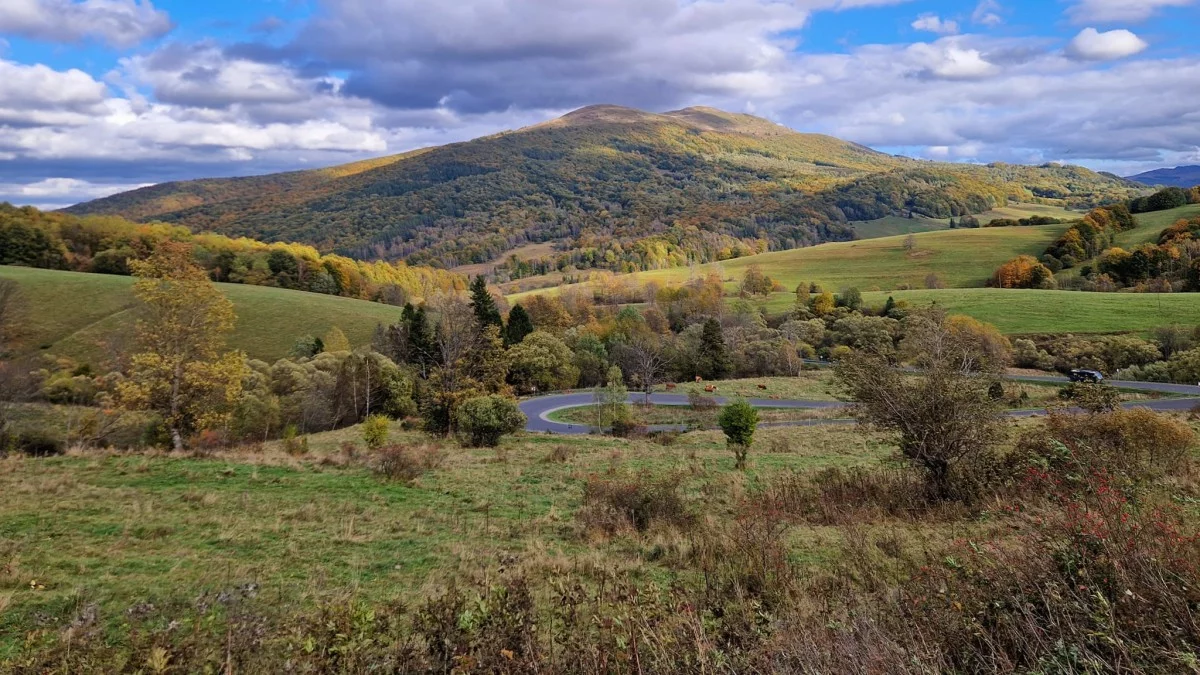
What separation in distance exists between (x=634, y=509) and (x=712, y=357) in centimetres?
5040

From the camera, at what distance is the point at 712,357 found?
60.7 m

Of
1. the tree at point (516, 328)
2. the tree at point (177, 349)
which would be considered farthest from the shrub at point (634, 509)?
the tree at point (516, 328)

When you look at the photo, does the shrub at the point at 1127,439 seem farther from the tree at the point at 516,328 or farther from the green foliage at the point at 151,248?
the green foliage at the point at 151,248

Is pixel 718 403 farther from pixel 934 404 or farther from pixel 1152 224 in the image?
pixel 1152 224

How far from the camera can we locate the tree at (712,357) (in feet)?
198

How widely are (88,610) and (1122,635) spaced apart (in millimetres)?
8823

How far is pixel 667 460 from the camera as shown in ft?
66.0

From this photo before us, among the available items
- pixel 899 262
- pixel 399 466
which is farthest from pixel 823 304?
pixel 399 466

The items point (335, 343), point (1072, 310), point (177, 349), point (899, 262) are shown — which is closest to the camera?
point (177, 349)

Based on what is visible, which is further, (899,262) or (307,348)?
(899,262)

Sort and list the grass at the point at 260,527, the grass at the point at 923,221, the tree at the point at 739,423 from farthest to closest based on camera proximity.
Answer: the grass at the point at 923,221 < the tree at the point at 739,423 < the grass at the point at 260,527

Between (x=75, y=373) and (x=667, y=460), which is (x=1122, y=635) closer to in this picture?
(x=667, y=460)

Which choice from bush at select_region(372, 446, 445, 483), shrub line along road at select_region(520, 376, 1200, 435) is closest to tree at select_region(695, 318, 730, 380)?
shrub line along road at select_region(520, 376, 1200, 435)

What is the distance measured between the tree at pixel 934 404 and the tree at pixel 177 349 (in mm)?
21675
